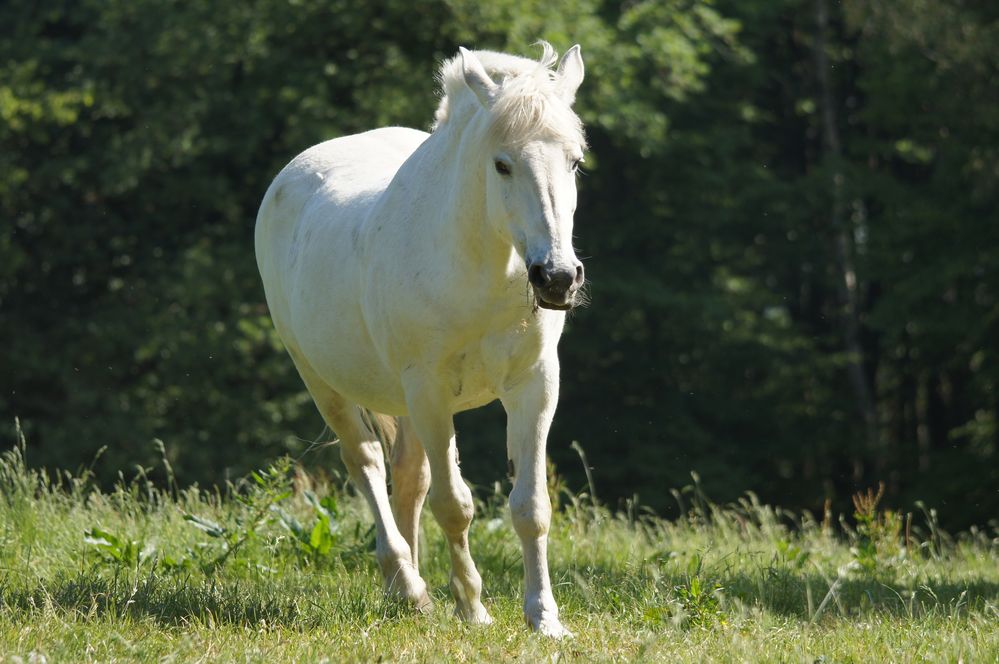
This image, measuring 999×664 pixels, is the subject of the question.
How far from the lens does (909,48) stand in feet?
70.4

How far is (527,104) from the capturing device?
5297 millimetres

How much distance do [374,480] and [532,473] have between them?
63.5 inches

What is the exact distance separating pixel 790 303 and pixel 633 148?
527 cm

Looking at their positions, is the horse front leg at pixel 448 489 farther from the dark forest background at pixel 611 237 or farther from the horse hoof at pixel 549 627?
the dark forest background at pixel 611 237

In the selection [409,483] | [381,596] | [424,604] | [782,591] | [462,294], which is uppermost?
[462,294]

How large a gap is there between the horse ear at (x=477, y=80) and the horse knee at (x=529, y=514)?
165cm

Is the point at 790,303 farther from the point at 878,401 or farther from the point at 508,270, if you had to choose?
the point at 508,270

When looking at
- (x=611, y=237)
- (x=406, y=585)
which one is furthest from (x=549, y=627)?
(x=611, y=237)

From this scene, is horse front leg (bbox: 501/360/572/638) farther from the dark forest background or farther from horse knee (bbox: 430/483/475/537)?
the dark forest background

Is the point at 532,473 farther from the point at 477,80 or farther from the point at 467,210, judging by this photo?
the point at 477,80

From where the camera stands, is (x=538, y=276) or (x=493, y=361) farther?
(x=493, y=361)

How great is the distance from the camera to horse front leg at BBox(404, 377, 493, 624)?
5887mm

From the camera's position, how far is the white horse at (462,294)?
5285mm

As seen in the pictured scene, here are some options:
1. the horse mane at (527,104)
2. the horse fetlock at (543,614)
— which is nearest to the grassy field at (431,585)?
the horse fetlock at (543,614)
